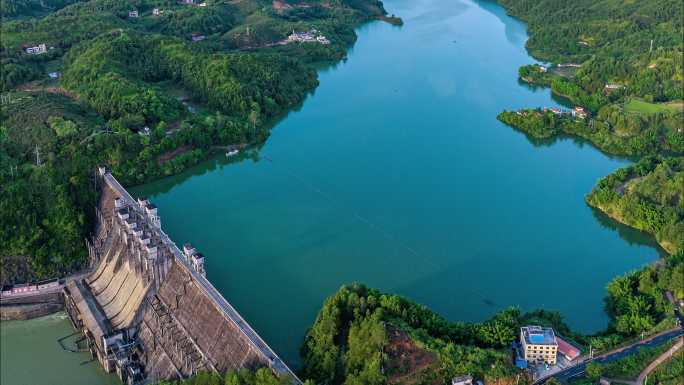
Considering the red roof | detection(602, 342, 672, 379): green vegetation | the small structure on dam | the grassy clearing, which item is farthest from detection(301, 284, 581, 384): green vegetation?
the grassy clearing

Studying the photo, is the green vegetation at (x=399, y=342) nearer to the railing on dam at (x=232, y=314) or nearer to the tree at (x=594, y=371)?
the railing on dam at (x=232, y=314)

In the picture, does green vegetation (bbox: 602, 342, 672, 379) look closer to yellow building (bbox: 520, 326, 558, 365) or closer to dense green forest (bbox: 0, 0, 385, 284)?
yellow building (bbox: 520, 326, 558, 365)

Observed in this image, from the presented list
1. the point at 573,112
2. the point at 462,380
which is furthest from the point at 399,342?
the point at 573,112

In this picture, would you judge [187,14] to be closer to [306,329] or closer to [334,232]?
[334,232]

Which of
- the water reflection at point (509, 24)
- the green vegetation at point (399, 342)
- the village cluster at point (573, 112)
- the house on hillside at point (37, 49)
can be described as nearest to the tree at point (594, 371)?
the green vegetation at point (399, 342)

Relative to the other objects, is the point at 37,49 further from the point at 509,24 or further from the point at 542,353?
the point at 509,24

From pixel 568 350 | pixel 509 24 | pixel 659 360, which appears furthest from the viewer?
pixel 509 24
